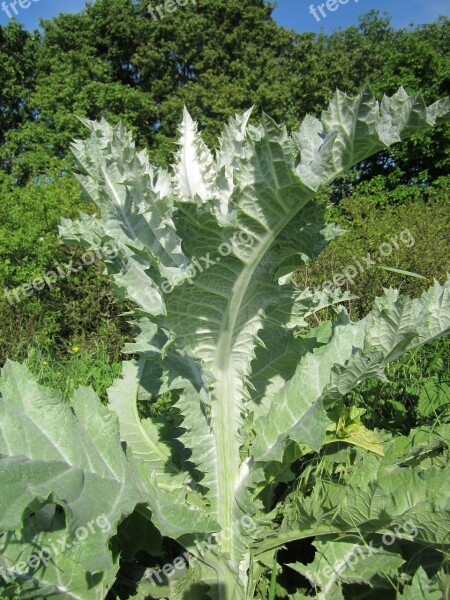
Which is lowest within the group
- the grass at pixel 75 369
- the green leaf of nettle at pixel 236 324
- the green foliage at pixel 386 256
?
the grass at pixel 75 369

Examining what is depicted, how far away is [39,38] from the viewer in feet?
73.3

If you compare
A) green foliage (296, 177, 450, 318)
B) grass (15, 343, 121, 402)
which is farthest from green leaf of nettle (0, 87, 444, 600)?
green foliage (296, 177, 450, 318)

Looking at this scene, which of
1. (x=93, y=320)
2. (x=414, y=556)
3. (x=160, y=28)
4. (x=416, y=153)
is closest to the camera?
(x=414, y=556)

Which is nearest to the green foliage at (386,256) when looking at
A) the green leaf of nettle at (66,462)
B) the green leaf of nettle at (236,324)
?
the green leaf of nettle at (236,324)

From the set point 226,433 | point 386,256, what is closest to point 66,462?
point 226,433

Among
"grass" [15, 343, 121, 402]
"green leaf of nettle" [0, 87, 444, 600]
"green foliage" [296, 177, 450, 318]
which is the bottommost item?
"grass" [15, 343, 121, 402]

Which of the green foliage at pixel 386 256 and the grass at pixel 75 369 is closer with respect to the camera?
the grass at pixel 75 369

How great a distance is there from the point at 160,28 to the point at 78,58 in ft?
12.0

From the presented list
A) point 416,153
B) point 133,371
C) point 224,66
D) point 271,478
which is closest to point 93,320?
point 133,371

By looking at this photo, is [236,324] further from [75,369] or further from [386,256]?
[386,256]

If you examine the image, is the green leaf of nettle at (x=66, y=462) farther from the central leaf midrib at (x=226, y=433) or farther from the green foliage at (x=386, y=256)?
the green foliage at (x=386, y=256)

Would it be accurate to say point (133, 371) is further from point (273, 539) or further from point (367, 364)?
point (367, 364)

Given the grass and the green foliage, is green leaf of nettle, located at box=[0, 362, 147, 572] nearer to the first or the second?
the grass

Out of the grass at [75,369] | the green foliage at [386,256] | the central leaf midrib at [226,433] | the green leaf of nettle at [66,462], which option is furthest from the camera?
the green foliage at [386,256]
